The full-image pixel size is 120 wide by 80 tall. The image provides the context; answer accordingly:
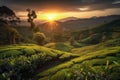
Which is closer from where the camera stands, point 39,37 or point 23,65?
point 23,65

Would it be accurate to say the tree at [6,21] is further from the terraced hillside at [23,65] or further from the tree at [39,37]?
the terraced hillside at [23,65]

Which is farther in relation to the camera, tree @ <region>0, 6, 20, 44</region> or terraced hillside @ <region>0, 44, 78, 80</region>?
tree @ <region>0, 6, 20, 44</region>

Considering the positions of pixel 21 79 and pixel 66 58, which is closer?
pixel 21 79

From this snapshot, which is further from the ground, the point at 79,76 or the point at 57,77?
the point at 79,76

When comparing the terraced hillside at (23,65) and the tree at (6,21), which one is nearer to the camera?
the terraced hillside at (23,65)

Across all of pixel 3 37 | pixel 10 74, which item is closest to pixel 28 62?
pixel 10 74

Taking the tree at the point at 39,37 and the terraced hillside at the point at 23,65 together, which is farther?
the tree at the point at 39,37

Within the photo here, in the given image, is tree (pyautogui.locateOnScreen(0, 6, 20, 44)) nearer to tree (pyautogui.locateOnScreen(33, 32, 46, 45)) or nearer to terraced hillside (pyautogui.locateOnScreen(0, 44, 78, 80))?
tree (pyautogui.locateOnScreen(33, 32, 46, 45))

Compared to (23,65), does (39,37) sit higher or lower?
lower

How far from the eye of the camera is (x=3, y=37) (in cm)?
17488

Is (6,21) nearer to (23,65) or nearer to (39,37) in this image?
(39,37)

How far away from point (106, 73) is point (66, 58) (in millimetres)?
65986

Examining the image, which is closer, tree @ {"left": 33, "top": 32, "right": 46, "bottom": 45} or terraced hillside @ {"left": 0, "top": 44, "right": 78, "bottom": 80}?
terraced hillside @ {"left": 0, "top": 44, "right": 78, "bottom": 80}

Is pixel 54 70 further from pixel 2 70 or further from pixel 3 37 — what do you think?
pixel 3 37
